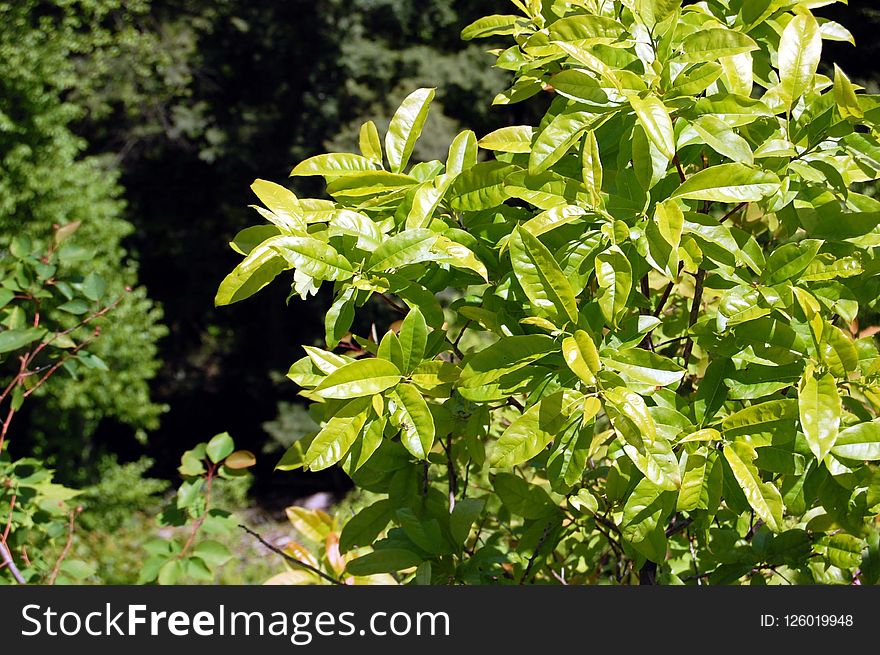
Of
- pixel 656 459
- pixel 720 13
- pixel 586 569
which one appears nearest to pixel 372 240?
pixel 656 459

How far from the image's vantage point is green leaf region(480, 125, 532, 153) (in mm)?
1008

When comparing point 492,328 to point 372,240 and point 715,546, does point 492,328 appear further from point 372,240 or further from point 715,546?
point 715,546

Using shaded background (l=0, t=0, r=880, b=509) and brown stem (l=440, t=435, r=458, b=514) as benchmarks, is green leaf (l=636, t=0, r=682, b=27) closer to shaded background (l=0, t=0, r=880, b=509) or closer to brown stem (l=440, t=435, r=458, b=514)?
brown stem (l=440, t=435, r=458, b=514)

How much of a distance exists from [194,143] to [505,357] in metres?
8.03

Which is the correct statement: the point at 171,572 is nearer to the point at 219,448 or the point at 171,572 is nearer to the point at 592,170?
the point at 219,448

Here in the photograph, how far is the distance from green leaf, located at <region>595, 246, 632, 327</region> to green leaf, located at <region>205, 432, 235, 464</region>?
983 millimetres

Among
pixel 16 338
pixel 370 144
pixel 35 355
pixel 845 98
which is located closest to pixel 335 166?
pixel 370 144

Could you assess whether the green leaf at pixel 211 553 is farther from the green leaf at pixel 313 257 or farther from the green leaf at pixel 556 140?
the green leaf at pixel 556 140

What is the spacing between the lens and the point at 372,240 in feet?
3.07

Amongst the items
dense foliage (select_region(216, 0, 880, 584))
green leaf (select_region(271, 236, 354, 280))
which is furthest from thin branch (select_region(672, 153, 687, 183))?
green leaf (select_region(271, 236, 354, 280))

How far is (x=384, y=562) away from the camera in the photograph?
1131mm

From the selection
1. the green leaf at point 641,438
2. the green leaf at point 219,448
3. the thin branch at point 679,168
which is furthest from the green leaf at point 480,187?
the green leaf at point 219,448

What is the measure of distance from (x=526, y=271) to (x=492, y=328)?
13 cm

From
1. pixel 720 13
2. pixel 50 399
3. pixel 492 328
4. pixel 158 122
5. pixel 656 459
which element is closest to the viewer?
pixel 656 459
